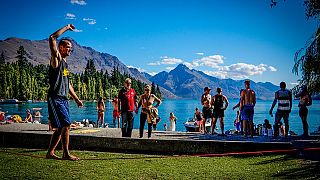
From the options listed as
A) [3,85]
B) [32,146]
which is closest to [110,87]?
[3,85]

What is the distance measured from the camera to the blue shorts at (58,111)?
5.38m

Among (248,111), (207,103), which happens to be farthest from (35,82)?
(248,111)

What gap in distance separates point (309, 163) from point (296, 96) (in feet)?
12.9

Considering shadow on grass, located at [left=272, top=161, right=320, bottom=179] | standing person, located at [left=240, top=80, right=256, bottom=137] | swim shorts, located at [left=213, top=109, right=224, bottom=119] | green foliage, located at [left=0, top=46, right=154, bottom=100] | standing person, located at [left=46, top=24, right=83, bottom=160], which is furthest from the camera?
green foliage, located at [left=0, top=46, right=154, bottom=100]

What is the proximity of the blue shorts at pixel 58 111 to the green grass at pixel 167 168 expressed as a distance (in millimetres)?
2149

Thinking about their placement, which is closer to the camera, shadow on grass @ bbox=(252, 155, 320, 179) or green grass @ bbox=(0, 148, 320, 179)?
shadow on grass @ bbox=(252, 155, 320, 179)

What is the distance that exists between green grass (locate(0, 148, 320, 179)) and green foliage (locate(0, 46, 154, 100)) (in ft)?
282

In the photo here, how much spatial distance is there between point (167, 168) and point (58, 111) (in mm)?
4574

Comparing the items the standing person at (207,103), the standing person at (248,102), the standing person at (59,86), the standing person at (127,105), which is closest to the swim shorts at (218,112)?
the standing person at (207,103)

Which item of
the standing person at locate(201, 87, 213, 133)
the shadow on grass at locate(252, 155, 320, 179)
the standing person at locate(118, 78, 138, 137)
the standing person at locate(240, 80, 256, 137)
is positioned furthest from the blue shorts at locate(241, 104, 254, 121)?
the standing person at locate(118, 78, 138, 137)

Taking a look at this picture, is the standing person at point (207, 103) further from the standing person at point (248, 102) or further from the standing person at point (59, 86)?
the standing person at point (59, 86)

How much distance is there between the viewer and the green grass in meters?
8.02

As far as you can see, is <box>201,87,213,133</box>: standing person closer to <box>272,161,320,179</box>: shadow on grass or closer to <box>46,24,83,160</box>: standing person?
<box>272,161,320,179</box>: shadow on grass

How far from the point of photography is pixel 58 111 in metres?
5.43
